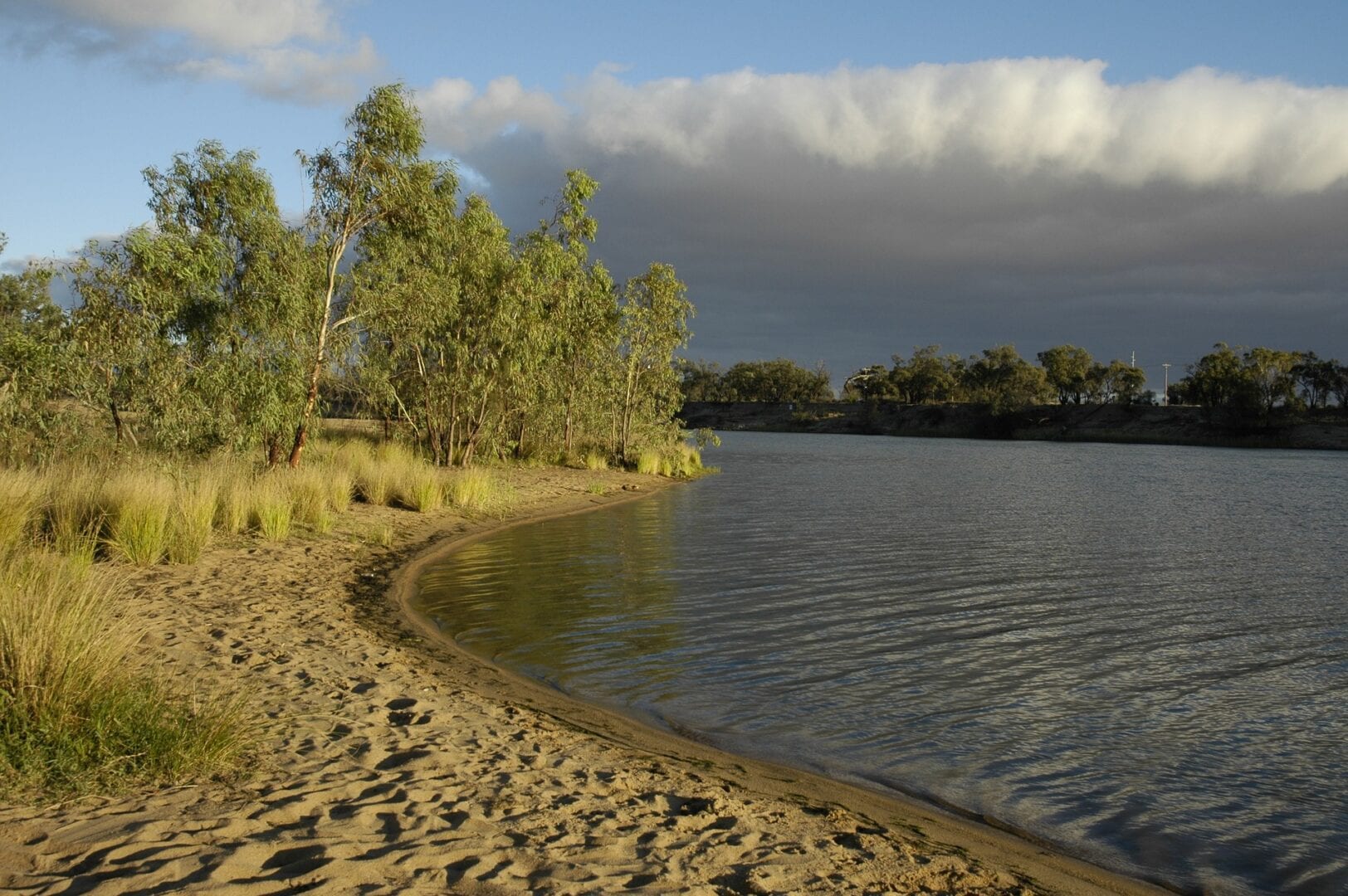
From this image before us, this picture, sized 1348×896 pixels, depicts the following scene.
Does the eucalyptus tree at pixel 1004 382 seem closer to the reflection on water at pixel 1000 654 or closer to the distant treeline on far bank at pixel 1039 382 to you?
the distant treeline on far bank at pixel 1039 382

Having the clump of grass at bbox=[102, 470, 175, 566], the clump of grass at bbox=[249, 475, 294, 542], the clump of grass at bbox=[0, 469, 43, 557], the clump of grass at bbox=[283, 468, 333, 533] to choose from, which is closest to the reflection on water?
the clump of grass at bbox=[283, 468, 333, 533]

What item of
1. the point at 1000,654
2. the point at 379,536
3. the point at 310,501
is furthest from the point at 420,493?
the point at 1000,654

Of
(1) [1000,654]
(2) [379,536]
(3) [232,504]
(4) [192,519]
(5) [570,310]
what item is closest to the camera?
(1) [1000,654]

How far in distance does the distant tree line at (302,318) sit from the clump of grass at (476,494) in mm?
2755

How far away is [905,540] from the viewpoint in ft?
65.9

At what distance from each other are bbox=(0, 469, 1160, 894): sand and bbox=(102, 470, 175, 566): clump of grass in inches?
156

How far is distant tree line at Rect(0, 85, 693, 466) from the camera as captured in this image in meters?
16.3

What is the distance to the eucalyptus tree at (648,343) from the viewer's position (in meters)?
34.4

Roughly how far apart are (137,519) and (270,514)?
2.77m

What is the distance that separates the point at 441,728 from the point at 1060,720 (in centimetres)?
513

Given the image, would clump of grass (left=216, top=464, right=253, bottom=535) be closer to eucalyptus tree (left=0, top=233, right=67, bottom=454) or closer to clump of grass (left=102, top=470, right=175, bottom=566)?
clump of grass (left=102, top=470, right=175, bottom=566)

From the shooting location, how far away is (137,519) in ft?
41.5

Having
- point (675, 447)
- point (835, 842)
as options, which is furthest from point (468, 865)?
point (675, 447)

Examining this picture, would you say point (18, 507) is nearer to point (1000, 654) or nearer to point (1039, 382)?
point (1000, 654)
